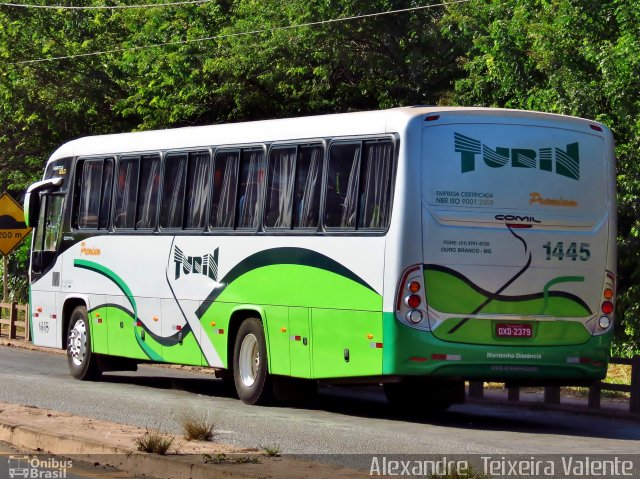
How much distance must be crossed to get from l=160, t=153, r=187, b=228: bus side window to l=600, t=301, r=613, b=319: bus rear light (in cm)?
608

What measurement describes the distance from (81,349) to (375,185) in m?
7.58

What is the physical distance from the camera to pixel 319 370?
1580 cm

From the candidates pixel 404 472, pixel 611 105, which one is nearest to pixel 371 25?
pixel 611 105

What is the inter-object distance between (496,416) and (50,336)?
816 centimetres

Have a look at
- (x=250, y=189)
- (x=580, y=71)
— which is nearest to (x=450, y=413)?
(x=250, y=189)

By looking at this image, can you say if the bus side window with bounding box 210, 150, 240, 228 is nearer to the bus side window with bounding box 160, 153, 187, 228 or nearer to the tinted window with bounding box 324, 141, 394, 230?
the bus side window with bounding box 160, 153, 187, 228

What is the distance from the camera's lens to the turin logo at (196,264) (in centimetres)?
1783

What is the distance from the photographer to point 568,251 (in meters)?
15.2

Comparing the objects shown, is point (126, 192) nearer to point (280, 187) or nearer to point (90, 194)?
point (90, 194)

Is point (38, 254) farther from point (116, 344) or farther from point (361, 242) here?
point (361, 242)

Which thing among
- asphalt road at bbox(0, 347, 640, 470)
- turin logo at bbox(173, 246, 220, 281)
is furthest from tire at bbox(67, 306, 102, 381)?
turin logo at bbox(173, 246, 220, 281)

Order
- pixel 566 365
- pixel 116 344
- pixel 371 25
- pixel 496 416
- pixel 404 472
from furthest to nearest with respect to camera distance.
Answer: pixel 371 25 < pixel 116 344 < pixel 496 416 < pixel 566 365 < pixel 404 472

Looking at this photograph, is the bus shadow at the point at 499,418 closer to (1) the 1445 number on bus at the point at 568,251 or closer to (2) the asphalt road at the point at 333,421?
(2) the asphalt road at the point at 333,421

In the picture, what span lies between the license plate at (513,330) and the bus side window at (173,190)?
217 inches
